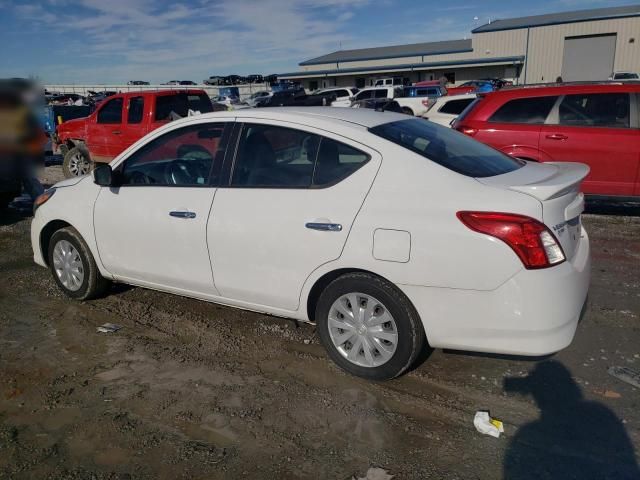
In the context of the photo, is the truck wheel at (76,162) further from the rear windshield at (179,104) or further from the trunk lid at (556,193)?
the trunk lid at (556,193)

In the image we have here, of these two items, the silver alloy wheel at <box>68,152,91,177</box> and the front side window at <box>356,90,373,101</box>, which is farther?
the front side window at <box>356,90,373,101</box>

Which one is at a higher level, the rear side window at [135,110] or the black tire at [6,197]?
the rear side window at [135,110]

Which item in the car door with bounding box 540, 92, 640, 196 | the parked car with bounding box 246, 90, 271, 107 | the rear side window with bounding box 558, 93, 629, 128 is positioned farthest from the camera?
the parked car with bounding box 246, 90, 271, 107

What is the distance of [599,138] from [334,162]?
4951mm

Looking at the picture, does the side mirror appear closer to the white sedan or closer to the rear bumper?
the white sedan

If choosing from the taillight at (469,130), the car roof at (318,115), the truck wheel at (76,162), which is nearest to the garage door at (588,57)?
Result: the taillight at (469,130)

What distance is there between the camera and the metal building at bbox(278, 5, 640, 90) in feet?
142

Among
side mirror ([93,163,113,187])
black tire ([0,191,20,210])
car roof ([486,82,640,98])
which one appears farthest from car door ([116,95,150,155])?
side mirror ([93,163,113,187])

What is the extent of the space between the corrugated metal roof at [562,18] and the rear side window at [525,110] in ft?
141

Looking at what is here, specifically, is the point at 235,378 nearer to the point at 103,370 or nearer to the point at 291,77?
the point at 103,370

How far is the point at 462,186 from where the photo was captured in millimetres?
3166

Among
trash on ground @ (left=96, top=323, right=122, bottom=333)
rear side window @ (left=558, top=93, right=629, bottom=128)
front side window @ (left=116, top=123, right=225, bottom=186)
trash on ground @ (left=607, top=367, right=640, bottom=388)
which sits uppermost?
rear side window @ (left=558, top=93, right=629, bottom=128)

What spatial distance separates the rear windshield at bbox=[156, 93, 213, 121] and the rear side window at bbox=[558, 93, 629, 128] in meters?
6.79

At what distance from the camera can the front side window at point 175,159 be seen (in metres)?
4.16
